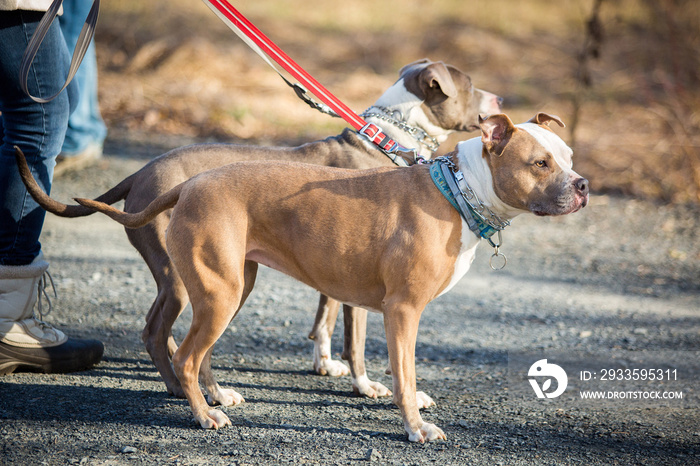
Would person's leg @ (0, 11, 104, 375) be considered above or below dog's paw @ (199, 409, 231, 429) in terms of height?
above

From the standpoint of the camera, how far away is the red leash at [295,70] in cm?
366

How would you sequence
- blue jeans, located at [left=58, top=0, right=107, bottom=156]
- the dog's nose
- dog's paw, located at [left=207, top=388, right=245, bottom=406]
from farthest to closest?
blue jeans, located at [left=58, top=0, right=107, bottom=156]
dog's paw, located at [left=207, top=388, right=245, bottom=406]
the dog's nose

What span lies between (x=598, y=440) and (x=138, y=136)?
8130mm

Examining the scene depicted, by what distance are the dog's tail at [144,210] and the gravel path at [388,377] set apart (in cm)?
96

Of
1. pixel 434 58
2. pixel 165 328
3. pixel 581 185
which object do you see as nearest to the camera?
pixel 581 185

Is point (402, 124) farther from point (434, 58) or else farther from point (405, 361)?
point (434, 58)

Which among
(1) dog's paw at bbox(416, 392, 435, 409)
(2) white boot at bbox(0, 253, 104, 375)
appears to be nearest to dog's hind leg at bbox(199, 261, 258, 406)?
(2) white boot at bbox(0, 253, 104, 375)

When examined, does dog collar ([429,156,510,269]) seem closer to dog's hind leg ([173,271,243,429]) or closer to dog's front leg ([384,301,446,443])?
dog's front leg ([384,301,446,443])

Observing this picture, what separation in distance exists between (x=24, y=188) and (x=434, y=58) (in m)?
11.7

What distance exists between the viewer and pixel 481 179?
3207 mm

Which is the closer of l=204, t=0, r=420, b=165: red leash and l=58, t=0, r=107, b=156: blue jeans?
l=204, t=0, r=420, b=165: red leash

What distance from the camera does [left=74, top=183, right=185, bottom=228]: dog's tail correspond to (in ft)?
10.6

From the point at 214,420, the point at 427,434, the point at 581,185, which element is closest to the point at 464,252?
the point at 581,185

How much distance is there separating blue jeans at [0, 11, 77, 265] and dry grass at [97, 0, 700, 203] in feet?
20.6
